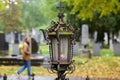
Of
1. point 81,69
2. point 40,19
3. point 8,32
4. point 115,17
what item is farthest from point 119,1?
point 40,19

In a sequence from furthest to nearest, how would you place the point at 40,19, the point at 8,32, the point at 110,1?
1. the point at 40,19
2. the point at 8,32
3. the point at 110,1

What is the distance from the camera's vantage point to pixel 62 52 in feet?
40.9

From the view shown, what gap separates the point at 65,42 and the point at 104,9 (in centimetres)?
1520

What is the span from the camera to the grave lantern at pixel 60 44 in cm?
1233

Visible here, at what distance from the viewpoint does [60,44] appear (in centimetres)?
1242

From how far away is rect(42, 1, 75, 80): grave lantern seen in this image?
12328 millimetres

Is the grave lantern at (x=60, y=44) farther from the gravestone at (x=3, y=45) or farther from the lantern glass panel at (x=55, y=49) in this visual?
the gravestone at (x=3, y=45)

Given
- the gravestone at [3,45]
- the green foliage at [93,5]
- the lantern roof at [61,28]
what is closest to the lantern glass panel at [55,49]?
the lantern roof at [61,28]

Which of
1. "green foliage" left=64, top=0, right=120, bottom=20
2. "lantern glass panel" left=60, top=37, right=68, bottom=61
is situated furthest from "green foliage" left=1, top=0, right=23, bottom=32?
"lantern glass panel" left=60, top=37, right=68, bottom=61

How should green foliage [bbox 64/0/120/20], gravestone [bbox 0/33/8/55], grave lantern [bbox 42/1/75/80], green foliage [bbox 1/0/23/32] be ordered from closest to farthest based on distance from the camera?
grave lantern [bbox 42/1/75/80] → green foliage [bbox 64/0/120/20] → gravestone [bbox 0/33/8/55] → green foliage [bbox 1/0/23/32]

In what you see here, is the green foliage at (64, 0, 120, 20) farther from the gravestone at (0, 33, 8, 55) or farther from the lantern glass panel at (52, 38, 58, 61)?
the lantern glass panel at (52, 38, 58, 61)

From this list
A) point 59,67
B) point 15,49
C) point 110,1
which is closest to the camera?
point 59,67

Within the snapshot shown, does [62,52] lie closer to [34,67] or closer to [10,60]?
[34,67]

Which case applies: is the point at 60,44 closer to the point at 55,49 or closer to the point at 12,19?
the point at 55,49
